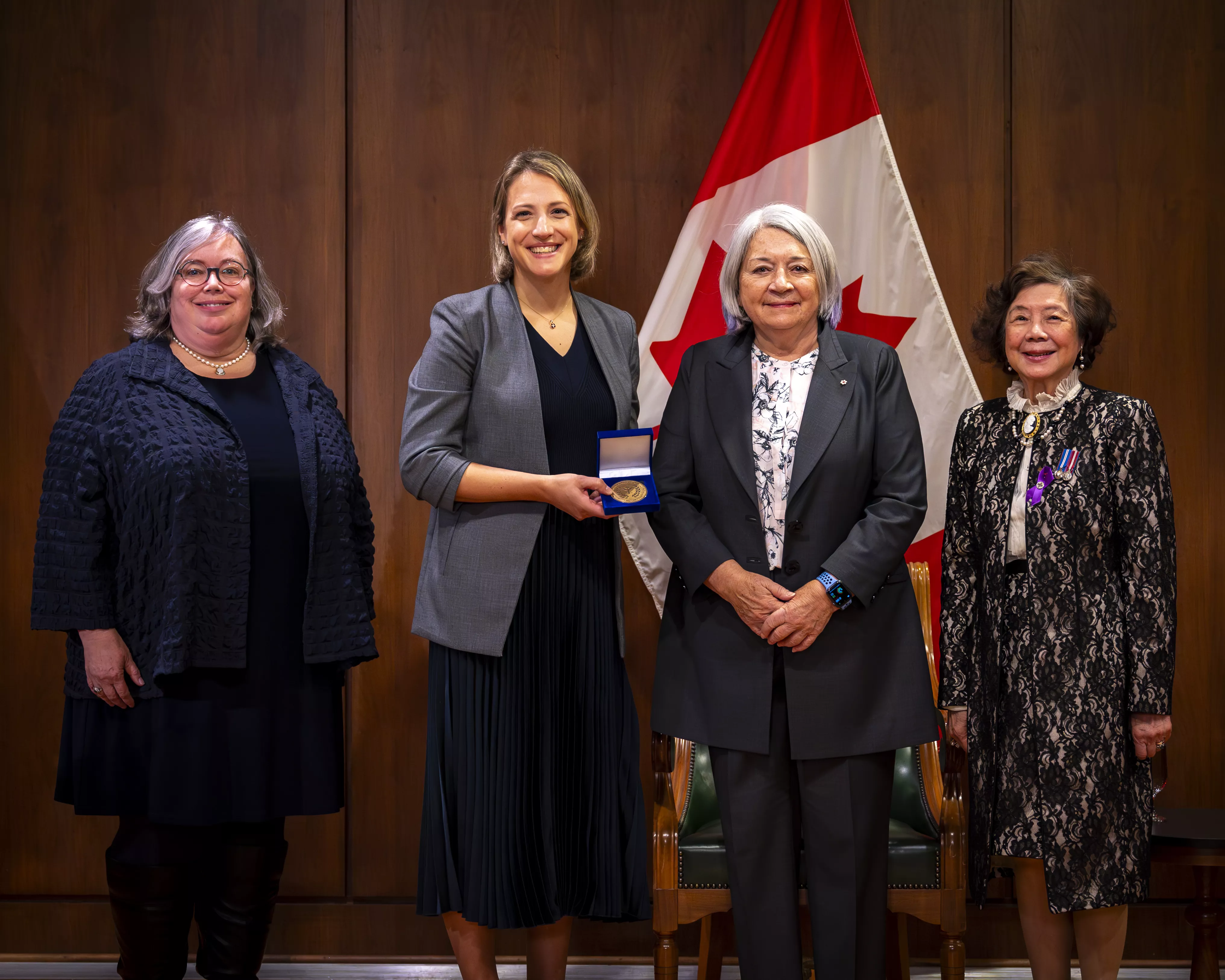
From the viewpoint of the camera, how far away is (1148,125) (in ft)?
10.1

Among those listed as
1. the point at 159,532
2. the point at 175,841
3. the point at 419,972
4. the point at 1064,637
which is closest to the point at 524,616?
the point at 159,532

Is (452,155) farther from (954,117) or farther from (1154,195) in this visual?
(1154,195)

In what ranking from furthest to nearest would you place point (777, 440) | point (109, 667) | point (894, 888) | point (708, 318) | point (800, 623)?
point (708, 318) → point (894, 888) → point (109, 667) → point (777, 440) → point (800, 623)

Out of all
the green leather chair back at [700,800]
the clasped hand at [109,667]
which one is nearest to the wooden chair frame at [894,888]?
the green leather chair back at [700,800]

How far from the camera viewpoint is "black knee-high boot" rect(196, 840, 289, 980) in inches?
91.5

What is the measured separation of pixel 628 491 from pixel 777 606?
1.19 feet

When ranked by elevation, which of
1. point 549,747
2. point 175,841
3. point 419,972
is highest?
point 549,747

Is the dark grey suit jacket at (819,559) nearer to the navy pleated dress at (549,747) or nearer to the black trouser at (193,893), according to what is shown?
the navy pleated dress at (549,747)

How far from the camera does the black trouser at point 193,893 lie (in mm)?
2258

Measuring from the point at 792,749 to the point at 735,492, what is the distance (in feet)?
1.70

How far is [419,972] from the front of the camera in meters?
3.03

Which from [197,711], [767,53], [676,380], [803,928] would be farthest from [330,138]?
[803,928]

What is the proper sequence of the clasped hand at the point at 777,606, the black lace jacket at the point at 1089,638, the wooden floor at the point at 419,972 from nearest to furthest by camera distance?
the clasped hand at the point at 777,606
the black lace jacket at the point at 1089,638
the wooden floor at the point at 419,972

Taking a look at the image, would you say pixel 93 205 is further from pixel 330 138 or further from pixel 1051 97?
pixel 1051 97
